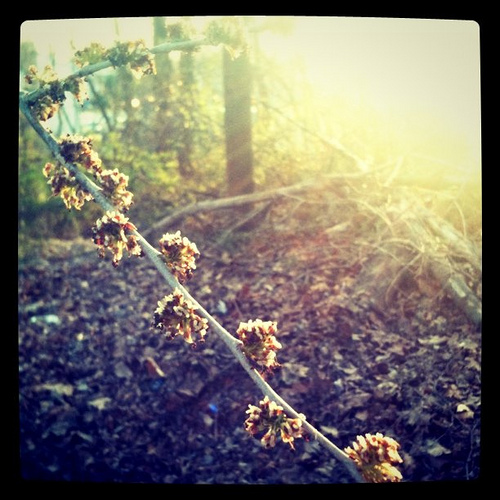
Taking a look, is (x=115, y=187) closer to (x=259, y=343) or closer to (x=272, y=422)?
(x=259, y=343)

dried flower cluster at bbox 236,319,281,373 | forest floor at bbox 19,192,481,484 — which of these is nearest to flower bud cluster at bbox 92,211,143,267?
dried flower cluster at bbox 236,319,281,373

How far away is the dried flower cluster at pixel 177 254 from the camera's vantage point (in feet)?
4.14

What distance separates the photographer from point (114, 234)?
4.13 feet

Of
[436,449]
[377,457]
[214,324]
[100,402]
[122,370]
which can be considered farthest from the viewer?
[122,370]

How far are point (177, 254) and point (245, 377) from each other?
53.7 inches

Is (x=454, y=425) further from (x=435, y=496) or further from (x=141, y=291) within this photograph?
(x=141, y=291)

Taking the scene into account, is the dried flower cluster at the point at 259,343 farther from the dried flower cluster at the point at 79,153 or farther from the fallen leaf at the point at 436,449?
the fallen leaf at the point at 436,449

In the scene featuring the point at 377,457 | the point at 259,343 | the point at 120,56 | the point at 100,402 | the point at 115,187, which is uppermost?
the point at 120,56

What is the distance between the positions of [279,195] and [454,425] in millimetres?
1915

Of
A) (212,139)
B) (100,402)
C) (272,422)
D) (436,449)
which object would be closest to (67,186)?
(272,422)

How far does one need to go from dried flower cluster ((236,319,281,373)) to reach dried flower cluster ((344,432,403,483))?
39 cm

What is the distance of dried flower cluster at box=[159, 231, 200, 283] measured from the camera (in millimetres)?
1262
